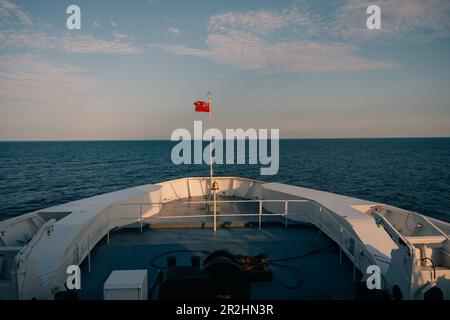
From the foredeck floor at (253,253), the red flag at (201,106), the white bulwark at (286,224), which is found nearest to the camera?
the white bulwark at (286,224)

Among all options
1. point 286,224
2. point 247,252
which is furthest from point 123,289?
point 286,224

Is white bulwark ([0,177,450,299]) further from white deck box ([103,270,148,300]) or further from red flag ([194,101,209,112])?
red flag ([194,101,209,112])

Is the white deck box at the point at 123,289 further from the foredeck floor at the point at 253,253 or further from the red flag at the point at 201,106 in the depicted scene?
the red flag at the point at 201,106

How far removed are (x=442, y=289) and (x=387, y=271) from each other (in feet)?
3.22

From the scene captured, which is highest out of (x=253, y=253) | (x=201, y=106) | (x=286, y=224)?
(x=201, y=106)

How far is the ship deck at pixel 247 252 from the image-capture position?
6738mm

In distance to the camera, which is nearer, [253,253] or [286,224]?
[253,253]

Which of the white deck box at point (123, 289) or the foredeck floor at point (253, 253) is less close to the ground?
the white deck box at point (123, 289)

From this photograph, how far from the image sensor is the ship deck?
6.74m

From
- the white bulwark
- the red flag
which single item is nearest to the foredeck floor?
the white bulwark

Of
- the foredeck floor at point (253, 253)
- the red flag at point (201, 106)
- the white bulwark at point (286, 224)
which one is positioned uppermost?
the red flag at point (201, 106)

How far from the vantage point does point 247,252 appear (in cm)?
883

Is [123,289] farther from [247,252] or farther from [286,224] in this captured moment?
[286,224]

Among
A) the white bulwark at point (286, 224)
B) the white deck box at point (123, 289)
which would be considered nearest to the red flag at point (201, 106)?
the white bulwark at point (286, 224)
